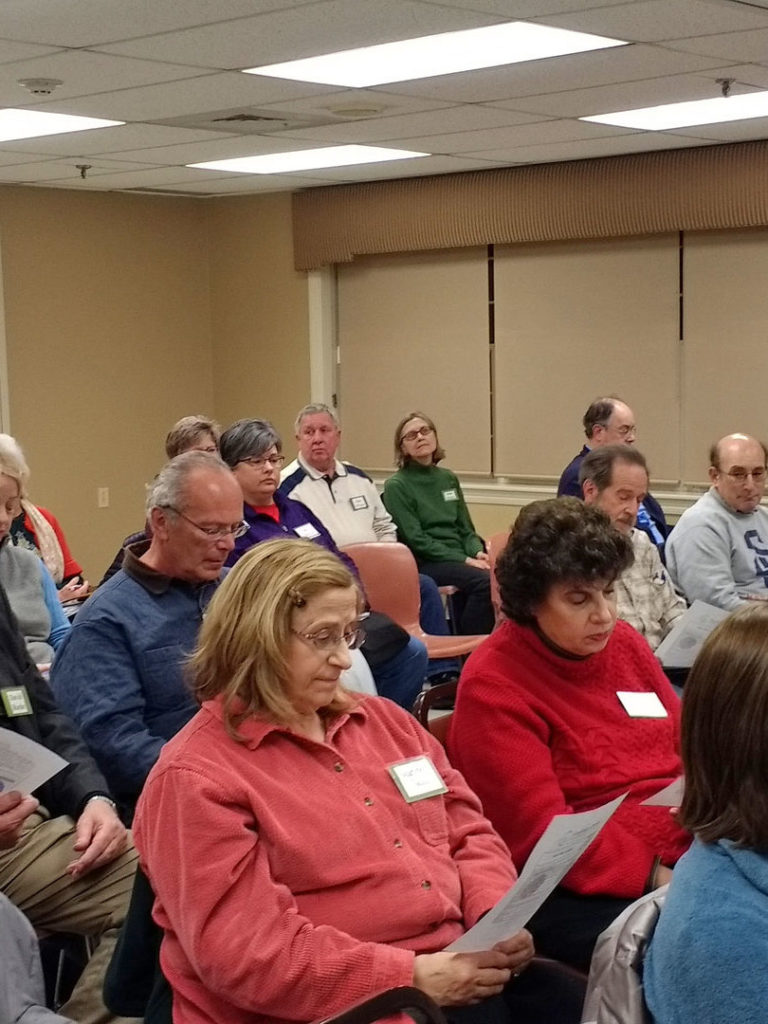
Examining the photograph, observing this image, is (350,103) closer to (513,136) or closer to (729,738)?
(513,136)

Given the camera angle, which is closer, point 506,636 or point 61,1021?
point 61,1021

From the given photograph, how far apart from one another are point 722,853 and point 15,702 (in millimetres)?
1741

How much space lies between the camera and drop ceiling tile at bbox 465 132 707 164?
6289 mm

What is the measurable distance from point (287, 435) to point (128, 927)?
6757 millimetres

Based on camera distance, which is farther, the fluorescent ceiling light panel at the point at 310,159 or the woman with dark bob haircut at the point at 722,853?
the fluorescent ceiling light panel at the point at 310,159

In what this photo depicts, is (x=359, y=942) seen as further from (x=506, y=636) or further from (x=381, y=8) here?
(x=381, y=8)

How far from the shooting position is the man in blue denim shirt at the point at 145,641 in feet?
8.80

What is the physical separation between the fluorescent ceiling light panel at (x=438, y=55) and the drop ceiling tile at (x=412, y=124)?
0.72 metres

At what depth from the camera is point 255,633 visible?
194cm

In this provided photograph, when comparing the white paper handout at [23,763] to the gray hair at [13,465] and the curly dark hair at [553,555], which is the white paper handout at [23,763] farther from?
the gray hair at [13,465]

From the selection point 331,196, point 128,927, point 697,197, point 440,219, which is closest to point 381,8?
point 128,927

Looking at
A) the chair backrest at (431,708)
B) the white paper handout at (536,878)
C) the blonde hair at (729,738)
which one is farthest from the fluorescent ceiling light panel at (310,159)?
the blonde hair at (729,738)

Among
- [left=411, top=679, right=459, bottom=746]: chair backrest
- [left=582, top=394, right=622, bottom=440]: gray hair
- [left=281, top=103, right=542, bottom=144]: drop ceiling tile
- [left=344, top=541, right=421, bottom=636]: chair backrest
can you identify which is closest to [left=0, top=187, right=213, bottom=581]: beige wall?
[left=281, top=103, right=542, bottom=144]: drop ceiling tile

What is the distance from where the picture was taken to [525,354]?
755 cm
